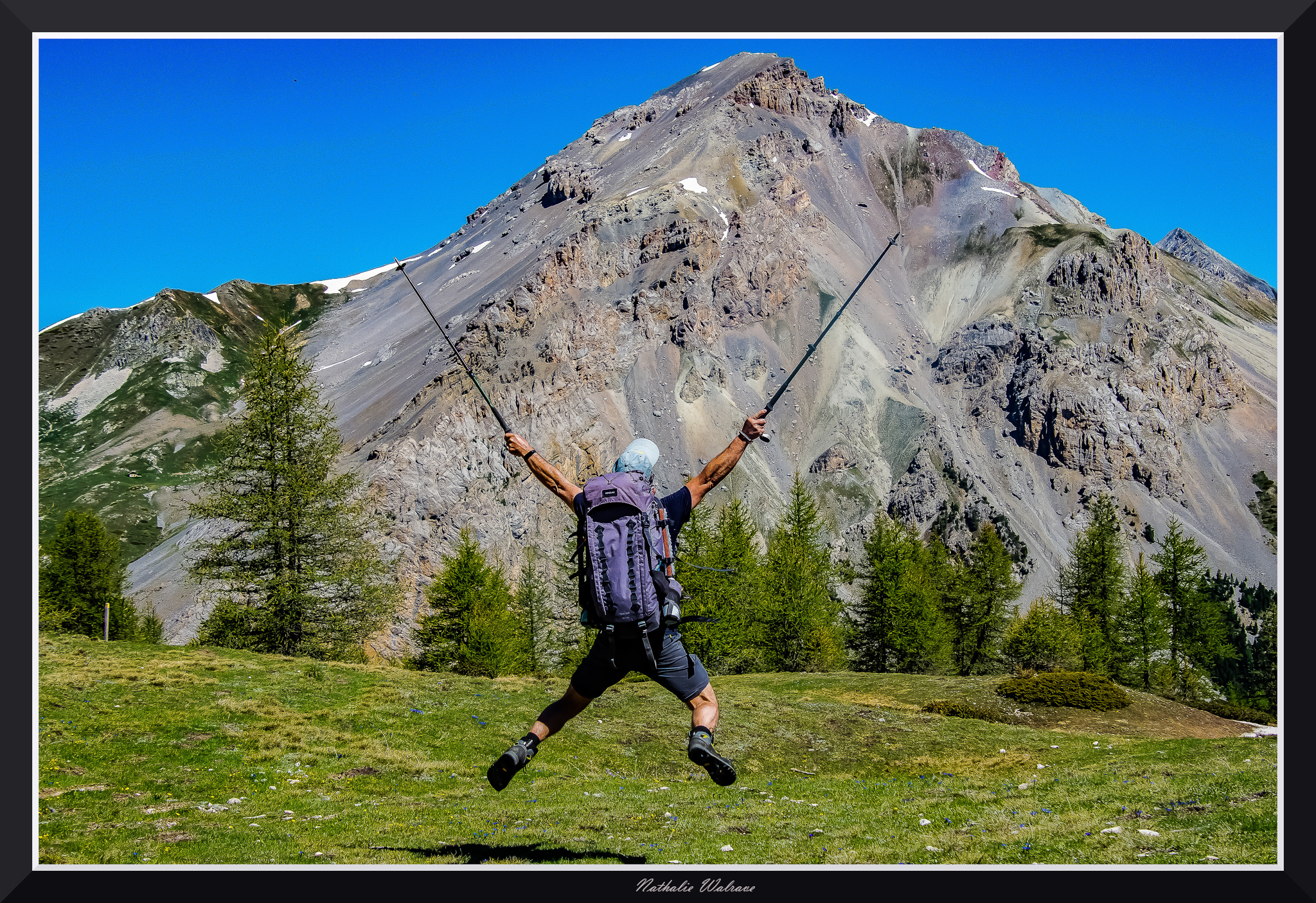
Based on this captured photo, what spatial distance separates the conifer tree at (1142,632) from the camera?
6281 centimetres

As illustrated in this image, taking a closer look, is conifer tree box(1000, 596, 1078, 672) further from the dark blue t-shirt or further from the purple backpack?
the purple backpack

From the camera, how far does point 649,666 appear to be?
29.5 ft

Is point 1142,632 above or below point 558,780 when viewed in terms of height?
below

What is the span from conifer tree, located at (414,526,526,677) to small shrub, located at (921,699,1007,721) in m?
28.7

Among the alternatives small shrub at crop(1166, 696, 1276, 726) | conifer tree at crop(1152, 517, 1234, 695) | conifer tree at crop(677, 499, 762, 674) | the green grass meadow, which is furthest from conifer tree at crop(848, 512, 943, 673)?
the green grass meadow

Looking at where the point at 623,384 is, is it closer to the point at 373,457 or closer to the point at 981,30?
the point at 373,457

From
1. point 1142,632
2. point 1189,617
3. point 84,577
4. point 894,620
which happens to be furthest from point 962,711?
point 84,577

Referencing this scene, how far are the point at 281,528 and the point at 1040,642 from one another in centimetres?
5172

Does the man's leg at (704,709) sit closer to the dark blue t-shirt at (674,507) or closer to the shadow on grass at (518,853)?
the dark blue t-shirt at (674,507)

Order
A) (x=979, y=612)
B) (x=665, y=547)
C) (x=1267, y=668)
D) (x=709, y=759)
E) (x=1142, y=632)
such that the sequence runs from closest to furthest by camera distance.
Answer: (x=709, y=759) < (x=665, y=547) < (x=1142, y=632) < (x=979, y=612) < (x=1267, y=668)

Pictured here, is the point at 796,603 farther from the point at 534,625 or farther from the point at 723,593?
the point at 534,625

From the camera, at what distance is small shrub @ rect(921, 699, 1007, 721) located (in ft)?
103
